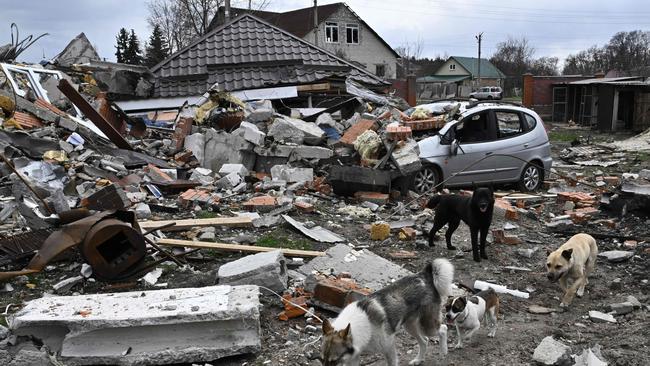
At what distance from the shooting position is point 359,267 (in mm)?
6578

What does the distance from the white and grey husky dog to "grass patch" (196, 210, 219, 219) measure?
4766 mm

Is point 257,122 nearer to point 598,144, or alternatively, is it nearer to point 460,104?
point 460,104

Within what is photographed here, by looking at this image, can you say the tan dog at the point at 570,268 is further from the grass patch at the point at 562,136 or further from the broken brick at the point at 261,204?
the grass patch at the point at 562,136

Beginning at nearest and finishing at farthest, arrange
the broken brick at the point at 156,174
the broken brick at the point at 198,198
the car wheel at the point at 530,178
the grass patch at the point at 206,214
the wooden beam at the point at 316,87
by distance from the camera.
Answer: the grass patch at the point at 206,214
the broken brick at the point at 198,198
the broken brick at the point at 156,174
the car wheel at the point at 530,178
the wooden beam at the point at 316,87

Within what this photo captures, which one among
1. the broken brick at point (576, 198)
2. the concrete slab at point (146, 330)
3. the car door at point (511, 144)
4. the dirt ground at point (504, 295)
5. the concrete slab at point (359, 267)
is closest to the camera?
the concrete slab at point (146, 330)

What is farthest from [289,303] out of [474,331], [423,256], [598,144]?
[598,144]

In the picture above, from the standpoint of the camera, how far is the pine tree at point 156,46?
1810 inches

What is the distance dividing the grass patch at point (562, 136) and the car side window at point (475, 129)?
42.5 feet

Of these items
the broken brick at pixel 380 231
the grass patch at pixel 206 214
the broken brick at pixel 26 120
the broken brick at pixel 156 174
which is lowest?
the broken brick at pixel 380 231

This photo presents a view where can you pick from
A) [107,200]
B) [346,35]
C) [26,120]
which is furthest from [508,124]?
[346,35]

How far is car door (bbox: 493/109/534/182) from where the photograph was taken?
11719 mm

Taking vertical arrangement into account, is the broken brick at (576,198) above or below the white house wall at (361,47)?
below

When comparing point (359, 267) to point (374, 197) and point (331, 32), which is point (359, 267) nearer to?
point (374, 197)

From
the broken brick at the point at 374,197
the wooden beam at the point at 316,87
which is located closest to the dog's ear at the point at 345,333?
the broken brick at the point at 374,197
